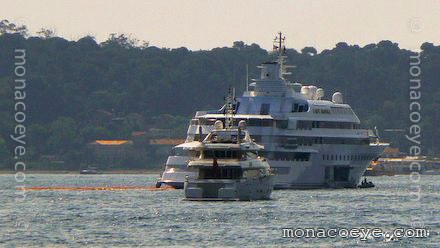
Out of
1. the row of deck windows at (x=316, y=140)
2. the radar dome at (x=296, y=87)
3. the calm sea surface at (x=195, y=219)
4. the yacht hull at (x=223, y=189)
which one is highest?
the radar dome at (x=296, y=87)

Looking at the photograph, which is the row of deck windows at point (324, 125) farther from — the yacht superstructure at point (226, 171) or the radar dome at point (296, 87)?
the yacht superstructure at point (226, 171)

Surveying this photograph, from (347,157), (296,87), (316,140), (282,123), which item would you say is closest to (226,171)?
(282,123)

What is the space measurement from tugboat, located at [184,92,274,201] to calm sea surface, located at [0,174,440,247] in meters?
1.02

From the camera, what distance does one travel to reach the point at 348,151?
619 ft

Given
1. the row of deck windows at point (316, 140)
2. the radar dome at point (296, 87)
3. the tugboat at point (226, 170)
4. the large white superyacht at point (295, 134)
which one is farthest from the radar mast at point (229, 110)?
the radar dome at point (296, 87)

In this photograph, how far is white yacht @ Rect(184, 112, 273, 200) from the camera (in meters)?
140

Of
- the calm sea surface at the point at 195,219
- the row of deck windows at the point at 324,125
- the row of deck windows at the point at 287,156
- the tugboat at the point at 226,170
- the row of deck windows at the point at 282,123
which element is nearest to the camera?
the calm sea surface at the point at 195,219

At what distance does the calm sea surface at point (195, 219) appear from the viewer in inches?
4245

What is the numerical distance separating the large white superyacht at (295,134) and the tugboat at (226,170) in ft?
89.8

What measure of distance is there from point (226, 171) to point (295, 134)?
42.7 m

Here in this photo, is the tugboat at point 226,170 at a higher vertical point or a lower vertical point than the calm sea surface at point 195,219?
higher

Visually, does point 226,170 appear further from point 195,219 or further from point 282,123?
point 282,123

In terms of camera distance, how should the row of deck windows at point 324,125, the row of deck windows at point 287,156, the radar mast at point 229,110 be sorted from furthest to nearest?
1. the row of deck windows at point 324,125
2. the row of deck windows at point 287,156
3. the radar mast at point 229,110

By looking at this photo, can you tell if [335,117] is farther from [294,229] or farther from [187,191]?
[294,229]
